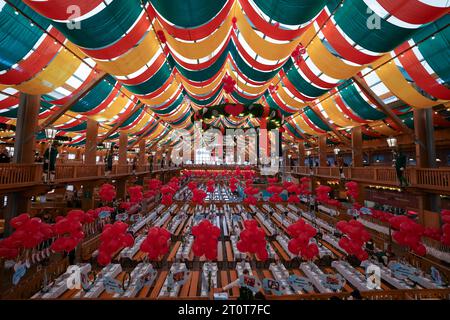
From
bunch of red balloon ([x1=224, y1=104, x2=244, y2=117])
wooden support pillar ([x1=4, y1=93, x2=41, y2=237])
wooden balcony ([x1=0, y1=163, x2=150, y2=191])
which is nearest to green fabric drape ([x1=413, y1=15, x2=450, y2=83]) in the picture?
bunch of red balloon ([x1=224, y1=104, x2=244, y2=117])

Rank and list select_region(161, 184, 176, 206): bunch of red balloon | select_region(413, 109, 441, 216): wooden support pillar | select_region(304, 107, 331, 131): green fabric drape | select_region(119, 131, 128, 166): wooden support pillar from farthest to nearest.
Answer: select_region(119, 131, 128, 166): wooden support pillar → select_region(304, 107, 331, 131): green fabric drape → select_region(161, 184, 176, 206): bunch of red balloon → select_region(413, 109, 441, 216): wooden support pillar

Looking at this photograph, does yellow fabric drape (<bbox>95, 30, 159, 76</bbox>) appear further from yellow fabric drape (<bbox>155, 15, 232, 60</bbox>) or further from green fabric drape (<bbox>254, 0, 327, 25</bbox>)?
green fabric drape (<bbox>254, 0, 327, 25</bbox>)

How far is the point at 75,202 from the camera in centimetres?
1429

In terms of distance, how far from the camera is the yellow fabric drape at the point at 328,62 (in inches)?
282

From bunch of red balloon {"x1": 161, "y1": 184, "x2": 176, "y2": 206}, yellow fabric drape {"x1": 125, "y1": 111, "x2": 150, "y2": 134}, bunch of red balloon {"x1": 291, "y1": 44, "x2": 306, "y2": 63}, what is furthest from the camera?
yellow fabric drape {"x1": 125, "y1": 111, "x2": 150, "y2": 134}

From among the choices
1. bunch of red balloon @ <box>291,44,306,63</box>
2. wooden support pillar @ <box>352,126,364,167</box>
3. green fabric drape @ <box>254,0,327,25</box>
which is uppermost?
bunch of red balloon @ <box>291,44,306,63</box>

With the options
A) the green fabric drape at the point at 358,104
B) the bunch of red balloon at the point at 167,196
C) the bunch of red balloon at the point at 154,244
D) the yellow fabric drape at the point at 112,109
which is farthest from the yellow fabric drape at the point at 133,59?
the green fabric drape at the point at 358,104

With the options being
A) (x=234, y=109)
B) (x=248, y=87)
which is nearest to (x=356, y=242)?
(x=234, y=109)

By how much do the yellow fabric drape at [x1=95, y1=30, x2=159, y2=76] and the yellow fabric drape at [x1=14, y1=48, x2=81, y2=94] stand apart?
1.22 m

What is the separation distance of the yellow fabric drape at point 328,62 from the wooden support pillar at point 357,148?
26.7 feet

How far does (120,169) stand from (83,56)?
871 cm

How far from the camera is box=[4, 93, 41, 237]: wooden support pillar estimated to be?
745cm

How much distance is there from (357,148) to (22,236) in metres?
17.1
